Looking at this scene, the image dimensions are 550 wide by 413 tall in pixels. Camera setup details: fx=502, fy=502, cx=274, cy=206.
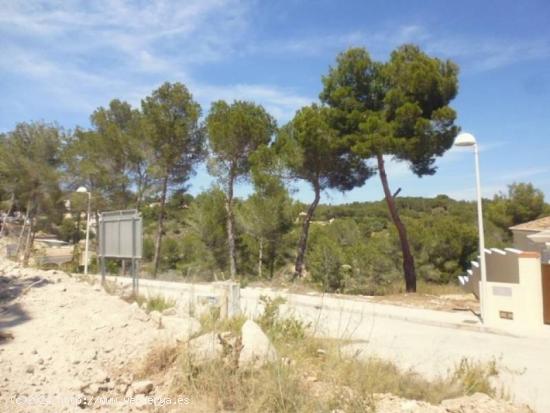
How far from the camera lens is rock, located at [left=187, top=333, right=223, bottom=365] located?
4.84 meters

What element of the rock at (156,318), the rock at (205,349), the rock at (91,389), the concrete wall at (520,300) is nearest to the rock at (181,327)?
the rock at (156,318)

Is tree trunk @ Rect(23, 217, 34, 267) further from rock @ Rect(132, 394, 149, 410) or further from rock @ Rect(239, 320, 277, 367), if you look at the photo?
rock @ Rect(239, 320, 277, 367)

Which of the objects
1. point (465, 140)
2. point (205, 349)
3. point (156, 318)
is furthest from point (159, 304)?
point (465, 140)

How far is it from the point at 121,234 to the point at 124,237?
162 millimetres

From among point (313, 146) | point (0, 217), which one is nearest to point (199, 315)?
point (313, 146)

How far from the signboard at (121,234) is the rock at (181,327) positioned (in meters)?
3.34

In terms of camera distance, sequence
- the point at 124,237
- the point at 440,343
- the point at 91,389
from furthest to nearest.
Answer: the point at 124,237, the point at 440,343, the point at 91,389

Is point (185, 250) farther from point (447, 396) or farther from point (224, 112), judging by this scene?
point (447, 396)

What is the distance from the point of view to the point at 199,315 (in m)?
6.90

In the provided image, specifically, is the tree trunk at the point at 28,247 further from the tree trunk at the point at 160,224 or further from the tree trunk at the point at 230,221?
the tree trunk at the point at 230,221

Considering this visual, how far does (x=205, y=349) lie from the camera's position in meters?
4.94

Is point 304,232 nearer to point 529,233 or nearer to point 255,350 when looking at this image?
point 529,233

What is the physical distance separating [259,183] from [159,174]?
6.53m

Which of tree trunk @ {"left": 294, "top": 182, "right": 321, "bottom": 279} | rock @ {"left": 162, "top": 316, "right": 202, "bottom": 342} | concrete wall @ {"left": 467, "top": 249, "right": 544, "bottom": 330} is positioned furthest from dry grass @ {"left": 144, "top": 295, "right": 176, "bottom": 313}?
tree trunk @ {"left": 294, "top": 182, "right": 321, "bottom": 279}
